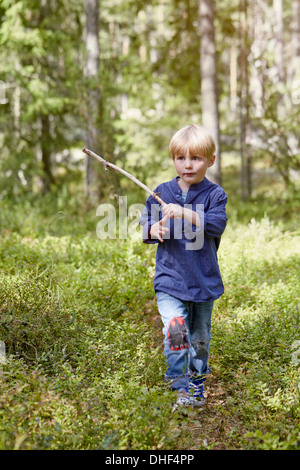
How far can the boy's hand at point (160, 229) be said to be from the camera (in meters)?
3.62

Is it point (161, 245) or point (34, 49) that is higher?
point (34, 49)

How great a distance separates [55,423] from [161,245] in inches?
62.7

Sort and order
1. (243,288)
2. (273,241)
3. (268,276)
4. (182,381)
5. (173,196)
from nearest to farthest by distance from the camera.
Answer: (182,381) < (173,196) < (243,288) < (268,276) < (273,241)

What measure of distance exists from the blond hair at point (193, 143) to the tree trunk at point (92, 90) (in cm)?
669

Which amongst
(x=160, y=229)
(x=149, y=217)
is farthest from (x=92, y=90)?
(x=160, y=229)

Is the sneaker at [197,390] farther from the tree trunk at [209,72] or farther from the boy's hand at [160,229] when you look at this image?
the tree trunk at [209,72]

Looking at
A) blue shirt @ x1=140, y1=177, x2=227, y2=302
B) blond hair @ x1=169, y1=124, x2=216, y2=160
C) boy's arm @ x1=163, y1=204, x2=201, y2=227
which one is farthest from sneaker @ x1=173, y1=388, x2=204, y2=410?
blond hair @ x1=169, y1=124, x2=216, y2=160

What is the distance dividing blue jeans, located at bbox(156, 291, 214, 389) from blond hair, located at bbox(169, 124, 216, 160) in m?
1.12

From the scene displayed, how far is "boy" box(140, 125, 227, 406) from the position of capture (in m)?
3.64

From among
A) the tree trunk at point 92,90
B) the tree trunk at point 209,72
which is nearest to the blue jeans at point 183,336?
the tree trunk at point 92,90
